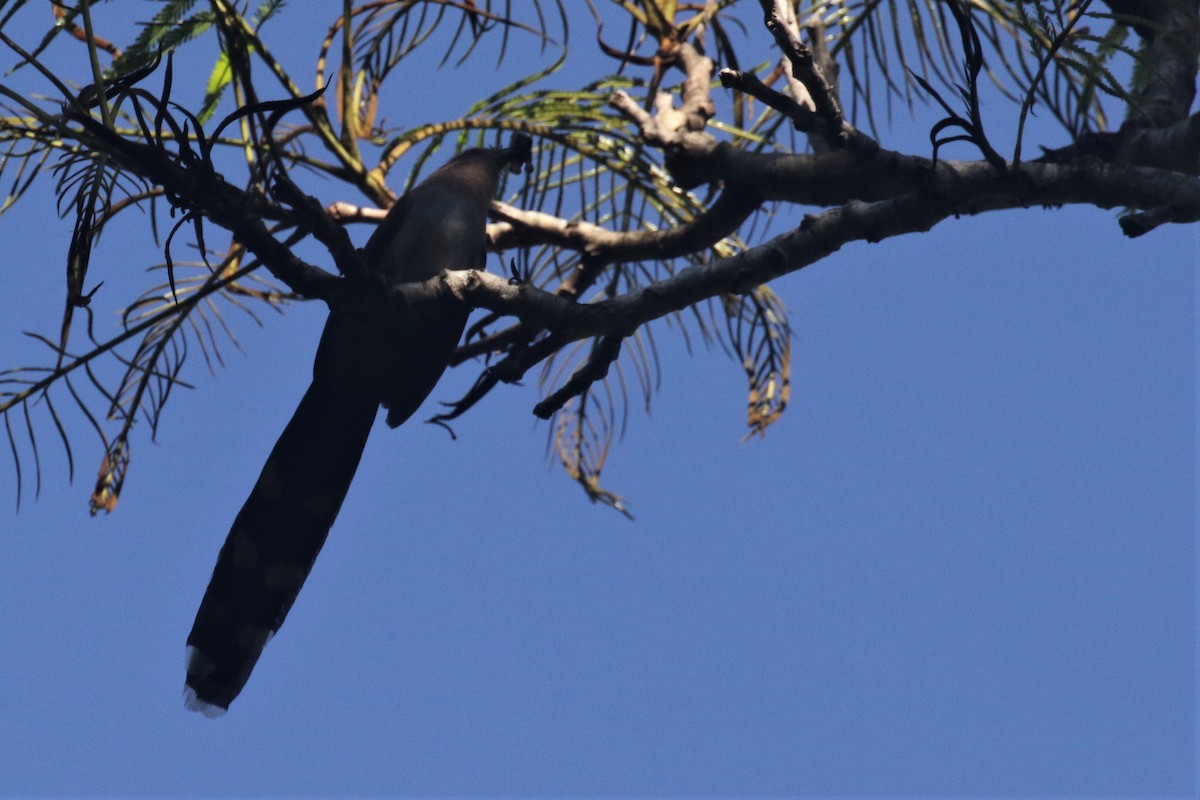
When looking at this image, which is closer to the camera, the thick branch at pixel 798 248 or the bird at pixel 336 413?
the thick branch at pixel 798 248

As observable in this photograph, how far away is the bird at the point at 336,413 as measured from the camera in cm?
376

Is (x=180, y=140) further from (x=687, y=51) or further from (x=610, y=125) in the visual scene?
(x=687, y=51)

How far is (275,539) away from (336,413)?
1.87ft

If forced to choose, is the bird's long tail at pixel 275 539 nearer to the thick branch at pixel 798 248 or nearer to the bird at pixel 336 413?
the bird at pixel 336 413

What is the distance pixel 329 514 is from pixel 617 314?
1.47 meters

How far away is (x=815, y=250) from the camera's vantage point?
126 inches

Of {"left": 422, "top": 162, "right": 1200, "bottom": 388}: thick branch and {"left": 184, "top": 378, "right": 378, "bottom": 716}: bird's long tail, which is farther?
{"left": 184, "top": 378, "right": 378, "bottom": 716}: bird's long tail

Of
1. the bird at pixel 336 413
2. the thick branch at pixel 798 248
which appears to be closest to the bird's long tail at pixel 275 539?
the bird at pixel 336 413

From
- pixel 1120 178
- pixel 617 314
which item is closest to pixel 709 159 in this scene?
pixel 617 314

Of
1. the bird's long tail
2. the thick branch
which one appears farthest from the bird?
the thick branch

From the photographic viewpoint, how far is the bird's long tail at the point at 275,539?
12.3 ft

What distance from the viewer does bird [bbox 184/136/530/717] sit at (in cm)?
376

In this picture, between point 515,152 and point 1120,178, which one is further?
point 515,152

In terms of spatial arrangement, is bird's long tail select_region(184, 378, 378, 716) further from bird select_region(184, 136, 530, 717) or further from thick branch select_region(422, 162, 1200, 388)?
thick branch select_region(422, 162, 1200, 388)
